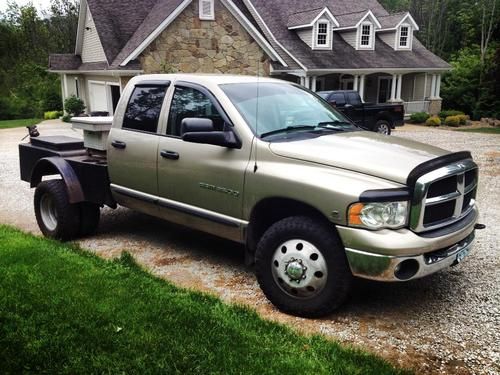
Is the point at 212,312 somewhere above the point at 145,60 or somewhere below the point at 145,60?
below

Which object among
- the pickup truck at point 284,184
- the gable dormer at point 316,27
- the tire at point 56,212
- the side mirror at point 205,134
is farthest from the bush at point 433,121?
the side mirror at point 205,134

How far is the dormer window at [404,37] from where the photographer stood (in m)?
31.2

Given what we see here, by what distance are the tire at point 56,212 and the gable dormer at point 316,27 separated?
2326cm

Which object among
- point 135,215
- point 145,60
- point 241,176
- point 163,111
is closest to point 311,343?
point 241,176

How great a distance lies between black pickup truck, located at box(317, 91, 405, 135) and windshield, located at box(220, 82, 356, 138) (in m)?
13.1

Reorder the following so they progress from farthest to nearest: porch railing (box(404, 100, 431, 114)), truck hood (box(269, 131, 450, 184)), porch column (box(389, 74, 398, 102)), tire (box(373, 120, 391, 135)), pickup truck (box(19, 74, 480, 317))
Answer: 1. porch railing (box(404, 100, 431, 114))
2. porch column (box(389, 74, 398, 102))
3. tire (box(373, 120, 391, 135))
4. truck hood (box(269, 131, 450, 184))
5. pickup truck (box(19, 74, 480, 317))

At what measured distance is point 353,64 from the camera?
2784 centimetres

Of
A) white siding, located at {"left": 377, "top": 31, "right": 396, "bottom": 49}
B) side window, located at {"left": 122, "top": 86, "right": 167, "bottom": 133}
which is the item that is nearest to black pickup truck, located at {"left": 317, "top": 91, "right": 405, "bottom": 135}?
white siding, located at {"left": 377, "top": 31, "right": 396, "bottom": 49}

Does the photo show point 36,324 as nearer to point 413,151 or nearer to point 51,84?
point 413,151

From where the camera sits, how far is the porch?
99.5 ft

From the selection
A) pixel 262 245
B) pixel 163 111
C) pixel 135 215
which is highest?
pixel 163 111

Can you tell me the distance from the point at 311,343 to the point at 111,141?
3.53 m

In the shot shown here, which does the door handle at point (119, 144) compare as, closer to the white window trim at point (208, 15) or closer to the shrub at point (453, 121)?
the white window trim at point (208, 15)

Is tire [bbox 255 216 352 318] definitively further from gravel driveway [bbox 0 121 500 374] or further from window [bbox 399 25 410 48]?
window [bbox 399 25 410 48]
